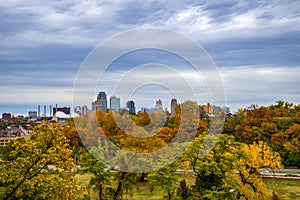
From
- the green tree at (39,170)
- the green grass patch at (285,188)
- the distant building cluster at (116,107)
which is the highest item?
the distant building cluster at (116,107)

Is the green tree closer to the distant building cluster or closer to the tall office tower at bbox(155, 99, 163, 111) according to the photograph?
the distant building cluster

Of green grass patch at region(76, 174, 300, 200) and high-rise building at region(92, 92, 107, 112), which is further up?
high-rise building at region(92, 92, 107, 112)

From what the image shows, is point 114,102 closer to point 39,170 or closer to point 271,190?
point 271,190

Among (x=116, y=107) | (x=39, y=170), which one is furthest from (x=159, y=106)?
(x=39, y=170)

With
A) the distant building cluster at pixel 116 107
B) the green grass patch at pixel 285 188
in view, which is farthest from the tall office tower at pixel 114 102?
the green grass patch at pixel 285 188

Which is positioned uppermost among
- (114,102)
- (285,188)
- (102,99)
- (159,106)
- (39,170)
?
(102,99)

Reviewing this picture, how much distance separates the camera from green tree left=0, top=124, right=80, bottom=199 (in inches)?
255

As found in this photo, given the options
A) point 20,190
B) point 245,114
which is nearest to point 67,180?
point 20,190

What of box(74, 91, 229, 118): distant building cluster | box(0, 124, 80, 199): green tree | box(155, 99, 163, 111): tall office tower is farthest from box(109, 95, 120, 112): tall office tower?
box(0, 124, 80, 199): green tree

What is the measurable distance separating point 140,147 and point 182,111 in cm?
865

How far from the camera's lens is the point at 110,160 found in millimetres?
13180

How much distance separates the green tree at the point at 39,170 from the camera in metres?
6.47

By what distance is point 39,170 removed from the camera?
663 cm

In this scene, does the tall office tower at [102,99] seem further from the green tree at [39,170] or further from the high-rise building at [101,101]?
the green tree at [39,170]
